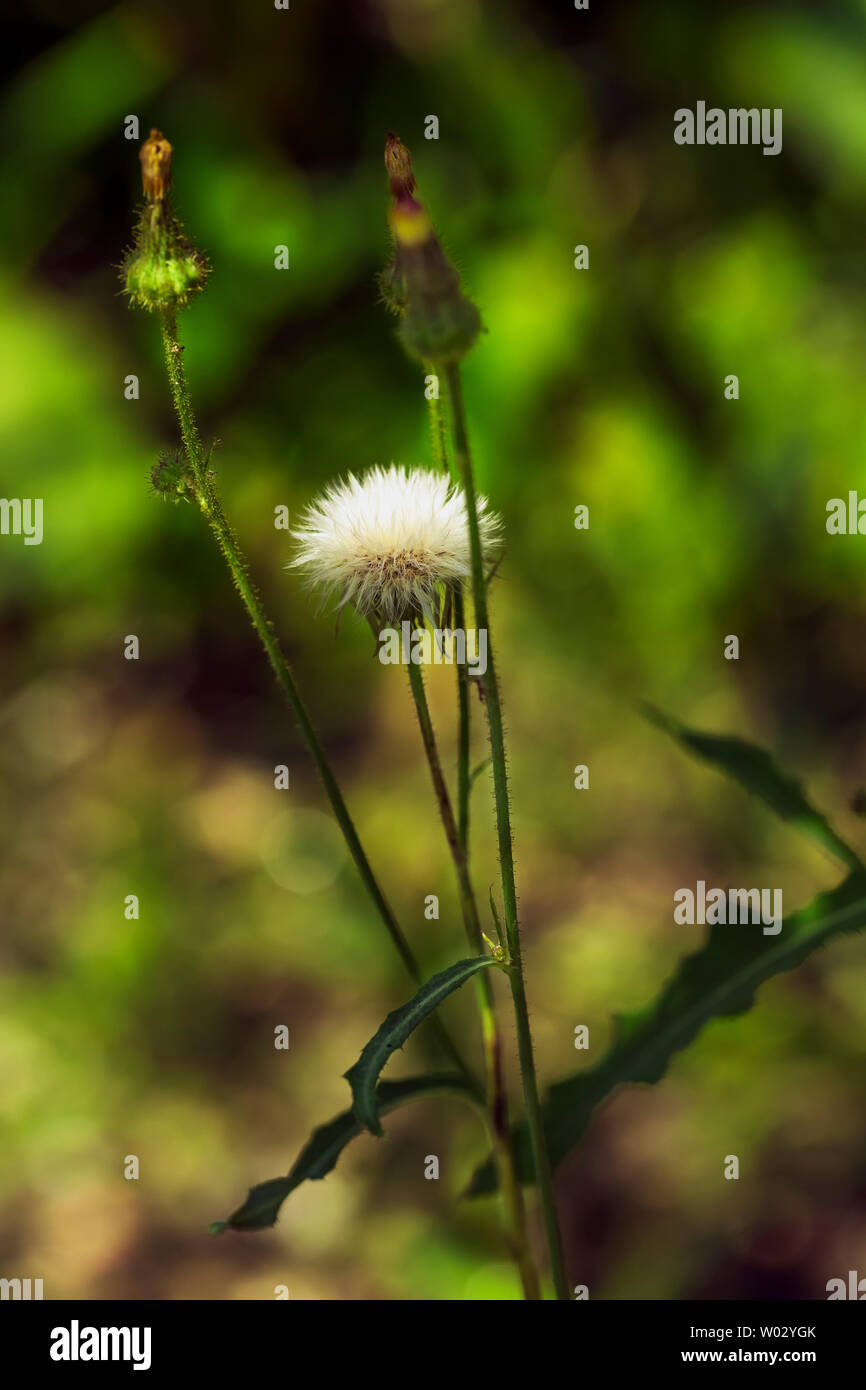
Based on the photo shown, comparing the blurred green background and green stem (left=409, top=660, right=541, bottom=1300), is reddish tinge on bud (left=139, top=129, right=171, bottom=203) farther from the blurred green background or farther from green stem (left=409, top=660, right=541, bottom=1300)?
the blurred green background

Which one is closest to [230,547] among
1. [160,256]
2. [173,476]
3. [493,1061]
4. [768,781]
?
[173,476]

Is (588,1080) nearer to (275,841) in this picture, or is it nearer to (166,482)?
(166,482)

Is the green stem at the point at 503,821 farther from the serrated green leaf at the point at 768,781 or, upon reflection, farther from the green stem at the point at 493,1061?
the serrated green leaf at the point at 768,781

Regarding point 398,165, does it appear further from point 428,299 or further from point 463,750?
point 463,750

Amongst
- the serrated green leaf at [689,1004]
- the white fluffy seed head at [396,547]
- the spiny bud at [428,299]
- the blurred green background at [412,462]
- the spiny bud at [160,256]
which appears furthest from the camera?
the blurred green background at [412,462]

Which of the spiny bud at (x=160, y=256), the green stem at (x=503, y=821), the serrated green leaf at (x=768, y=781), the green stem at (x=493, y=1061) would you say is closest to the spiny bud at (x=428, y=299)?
the green stem at (x=503, y=821)

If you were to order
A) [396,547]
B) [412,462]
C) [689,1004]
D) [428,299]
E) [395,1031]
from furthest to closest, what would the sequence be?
[412,462] < [689,1004] < [396,547] < [395,1031] < [428,299]

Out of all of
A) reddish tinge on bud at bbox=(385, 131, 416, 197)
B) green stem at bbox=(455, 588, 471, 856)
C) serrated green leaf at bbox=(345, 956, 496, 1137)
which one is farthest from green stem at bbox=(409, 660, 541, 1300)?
reddish tinge on bud at bbox=(385, 131, 416, 197)
